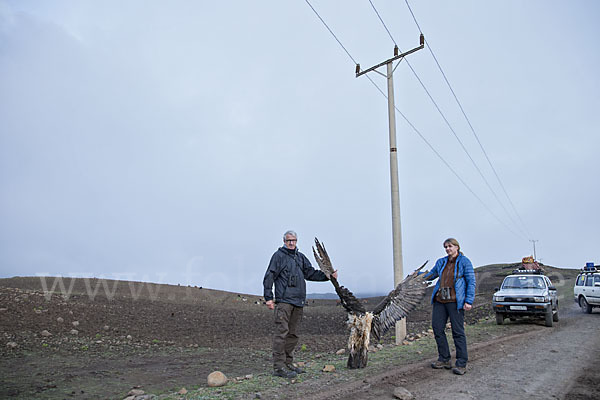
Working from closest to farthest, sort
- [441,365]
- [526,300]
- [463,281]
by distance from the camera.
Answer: [463,281] → [441,365] → [526,300]

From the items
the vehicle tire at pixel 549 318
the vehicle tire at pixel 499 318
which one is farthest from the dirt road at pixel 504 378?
the vehicle tire at pixel 499 318

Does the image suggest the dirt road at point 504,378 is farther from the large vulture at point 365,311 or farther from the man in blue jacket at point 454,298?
the large vulture at point 365,311

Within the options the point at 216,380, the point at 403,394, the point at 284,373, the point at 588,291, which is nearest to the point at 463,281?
the point at 403,394

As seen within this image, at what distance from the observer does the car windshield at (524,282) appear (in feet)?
50.6

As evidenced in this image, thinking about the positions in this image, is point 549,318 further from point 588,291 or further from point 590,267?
point 590,267

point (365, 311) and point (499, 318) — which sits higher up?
point (365, 311)

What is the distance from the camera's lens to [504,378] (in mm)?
6609

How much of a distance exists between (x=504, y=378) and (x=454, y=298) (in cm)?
141

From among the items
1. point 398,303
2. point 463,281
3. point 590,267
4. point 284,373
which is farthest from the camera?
point 590,267

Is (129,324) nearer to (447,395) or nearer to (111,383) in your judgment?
(111,383)

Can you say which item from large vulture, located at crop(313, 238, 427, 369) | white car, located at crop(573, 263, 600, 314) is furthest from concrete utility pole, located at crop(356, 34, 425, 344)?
white car, located at crop(573, 263, 600, 314)

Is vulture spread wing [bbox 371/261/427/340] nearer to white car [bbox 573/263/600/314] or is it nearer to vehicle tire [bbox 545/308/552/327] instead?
vehicle tire [bbox 545/308/552/327]

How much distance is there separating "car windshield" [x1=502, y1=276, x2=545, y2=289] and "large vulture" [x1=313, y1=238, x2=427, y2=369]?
9.83m

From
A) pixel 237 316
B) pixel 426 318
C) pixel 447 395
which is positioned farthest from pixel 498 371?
pixel 237 316
